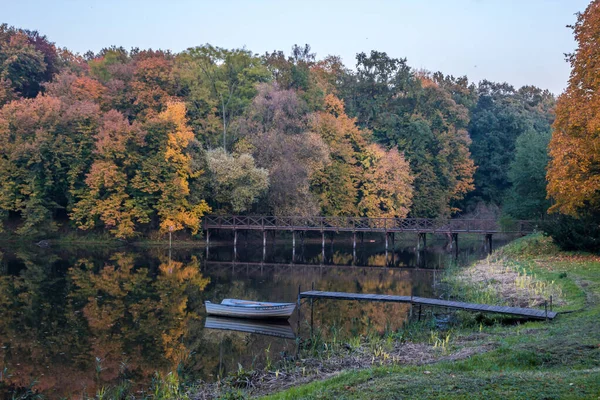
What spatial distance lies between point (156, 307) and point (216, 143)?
1139 inches

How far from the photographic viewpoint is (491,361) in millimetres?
10648

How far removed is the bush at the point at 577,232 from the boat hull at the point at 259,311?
553 inches

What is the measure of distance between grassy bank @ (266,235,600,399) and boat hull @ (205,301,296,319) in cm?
542

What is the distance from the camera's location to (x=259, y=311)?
1950cm

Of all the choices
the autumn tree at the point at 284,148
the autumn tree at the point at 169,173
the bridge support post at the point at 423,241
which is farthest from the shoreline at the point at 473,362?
the autumn tree at the point at 169,173

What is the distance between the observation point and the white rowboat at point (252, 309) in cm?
1941

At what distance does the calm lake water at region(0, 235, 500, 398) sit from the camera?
14570 mm

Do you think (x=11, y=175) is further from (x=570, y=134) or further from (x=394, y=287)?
(x=570, y=134)

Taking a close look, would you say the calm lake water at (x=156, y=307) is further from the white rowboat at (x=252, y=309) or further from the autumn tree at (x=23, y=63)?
the autumn tree at (x=23, y=63)

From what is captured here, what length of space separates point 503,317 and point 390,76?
47281 mm

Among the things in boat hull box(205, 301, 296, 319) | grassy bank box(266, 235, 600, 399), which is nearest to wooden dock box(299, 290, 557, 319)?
grassy bank box(266, 235, 600, 399)

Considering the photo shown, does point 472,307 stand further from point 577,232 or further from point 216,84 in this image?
point 216,84

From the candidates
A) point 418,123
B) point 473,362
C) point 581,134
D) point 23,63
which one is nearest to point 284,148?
point 418,123

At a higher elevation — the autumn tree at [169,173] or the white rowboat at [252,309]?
the autumn tree at [169,173]
